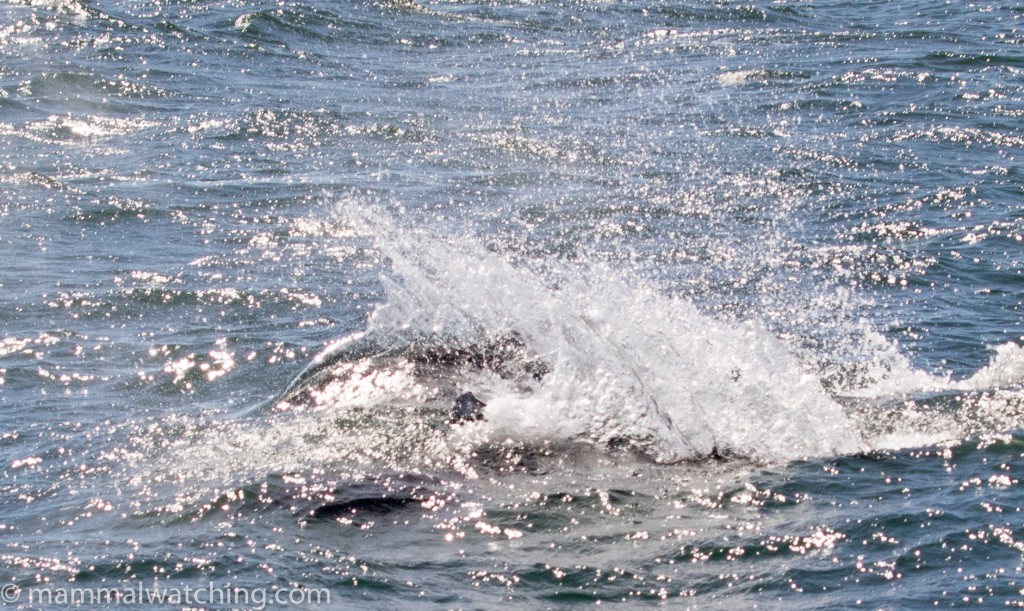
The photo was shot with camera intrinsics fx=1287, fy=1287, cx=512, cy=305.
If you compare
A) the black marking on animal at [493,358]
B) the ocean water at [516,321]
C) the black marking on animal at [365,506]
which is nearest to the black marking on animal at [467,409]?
the ocean water at [516,321]

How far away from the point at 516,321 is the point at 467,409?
0.86 m

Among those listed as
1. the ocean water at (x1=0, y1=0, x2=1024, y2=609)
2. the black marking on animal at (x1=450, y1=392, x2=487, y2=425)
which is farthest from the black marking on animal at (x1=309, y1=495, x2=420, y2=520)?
the black marking on animal at (x1=450, y1=392, x2=487, y2=425)

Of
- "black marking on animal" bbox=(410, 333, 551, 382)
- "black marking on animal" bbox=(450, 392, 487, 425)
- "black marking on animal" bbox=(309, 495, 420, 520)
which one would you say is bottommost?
"black marking on animal" bbox=(309, 495, 420, 520)

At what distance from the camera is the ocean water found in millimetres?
6098

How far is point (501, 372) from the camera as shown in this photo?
26.0 feet

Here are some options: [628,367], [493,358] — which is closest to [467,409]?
[493,358]

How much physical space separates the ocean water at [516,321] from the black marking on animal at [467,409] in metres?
0.07

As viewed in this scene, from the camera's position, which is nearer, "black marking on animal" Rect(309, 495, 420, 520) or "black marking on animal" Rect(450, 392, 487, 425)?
"black marking on animal" Rect(309, 495, 420, 520)

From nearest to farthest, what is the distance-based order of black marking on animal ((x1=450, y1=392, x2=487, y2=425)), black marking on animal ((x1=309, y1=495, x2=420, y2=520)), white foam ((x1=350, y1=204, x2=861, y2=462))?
1. black marking on animal ((x1=309, y1=495, x2=420, y2=520))
2. white foam ((x1=350, y1=204, x2=861, y2=462))
3. black marking on animal ((x1=450, y1=392, x2=487, y2=425))

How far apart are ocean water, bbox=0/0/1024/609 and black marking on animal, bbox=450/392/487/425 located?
67 mm

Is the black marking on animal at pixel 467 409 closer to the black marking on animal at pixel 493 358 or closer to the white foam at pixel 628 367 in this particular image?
the white foam at pixel 628 367

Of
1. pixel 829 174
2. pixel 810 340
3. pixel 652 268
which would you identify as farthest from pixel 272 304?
pixel 829 174

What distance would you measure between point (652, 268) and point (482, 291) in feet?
9.39

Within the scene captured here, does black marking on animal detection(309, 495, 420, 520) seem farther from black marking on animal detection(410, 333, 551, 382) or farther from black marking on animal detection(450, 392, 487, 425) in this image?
black marking on animal detection(410, 333, 551, 382)
